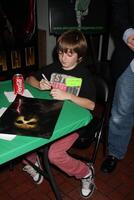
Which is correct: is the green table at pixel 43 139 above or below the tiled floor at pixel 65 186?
above

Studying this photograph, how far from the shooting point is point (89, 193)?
5.66ft

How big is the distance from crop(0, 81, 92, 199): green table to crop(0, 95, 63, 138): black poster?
1.0 inches

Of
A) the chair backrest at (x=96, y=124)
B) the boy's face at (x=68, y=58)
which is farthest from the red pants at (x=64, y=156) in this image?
the boy's face at (x=68, y=58)

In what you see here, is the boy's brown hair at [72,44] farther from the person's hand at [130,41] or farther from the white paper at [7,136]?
the white paper at [7,136]

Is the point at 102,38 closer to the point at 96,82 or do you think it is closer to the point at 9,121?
the point at 96,82

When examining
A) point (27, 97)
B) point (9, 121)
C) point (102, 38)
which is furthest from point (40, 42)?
point (9, 121)

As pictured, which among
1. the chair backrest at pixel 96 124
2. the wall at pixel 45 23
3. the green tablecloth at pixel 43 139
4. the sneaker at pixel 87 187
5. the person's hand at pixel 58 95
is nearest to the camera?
the green tablecloth at pixel 43 139

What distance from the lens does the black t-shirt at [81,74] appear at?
5.03 ft

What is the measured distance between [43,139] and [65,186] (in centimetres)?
94

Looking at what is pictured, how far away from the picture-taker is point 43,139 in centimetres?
103

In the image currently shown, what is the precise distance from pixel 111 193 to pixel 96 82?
32.8 inches

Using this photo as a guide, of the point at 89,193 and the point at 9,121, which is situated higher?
the point at 9,121

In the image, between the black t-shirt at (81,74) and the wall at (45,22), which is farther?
the wall at (45,22)

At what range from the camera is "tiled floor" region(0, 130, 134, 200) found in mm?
1741
